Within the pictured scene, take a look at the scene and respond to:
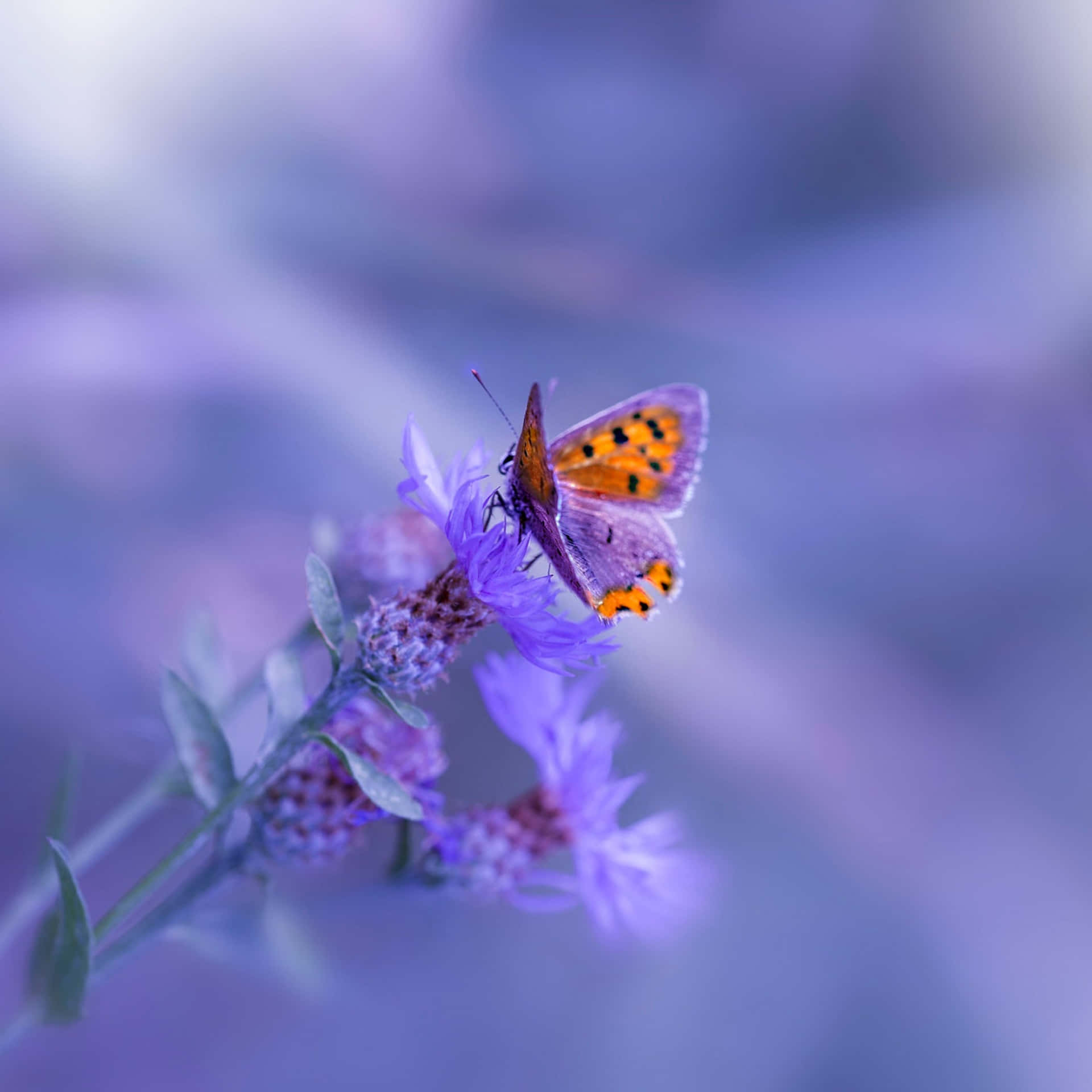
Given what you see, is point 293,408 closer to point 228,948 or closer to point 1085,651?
point 228,948

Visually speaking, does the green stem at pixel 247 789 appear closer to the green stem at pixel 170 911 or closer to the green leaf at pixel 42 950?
the green stem at pixel 170 911

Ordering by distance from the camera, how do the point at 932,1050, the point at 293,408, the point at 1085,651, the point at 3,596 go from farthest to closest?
the point at 1085,651 → the point at 293,408 → the point at 932,1050 → the point at 3,596

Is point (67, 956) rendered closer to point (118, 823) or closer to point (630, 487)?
point (118, 823)

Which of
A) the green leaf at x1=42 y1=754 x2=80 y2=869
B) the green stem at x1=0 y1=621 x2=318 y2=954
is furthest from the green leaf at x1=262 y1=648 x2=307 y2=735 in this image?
the green leaf at x1=42 y1=754 x2=80 y2=869

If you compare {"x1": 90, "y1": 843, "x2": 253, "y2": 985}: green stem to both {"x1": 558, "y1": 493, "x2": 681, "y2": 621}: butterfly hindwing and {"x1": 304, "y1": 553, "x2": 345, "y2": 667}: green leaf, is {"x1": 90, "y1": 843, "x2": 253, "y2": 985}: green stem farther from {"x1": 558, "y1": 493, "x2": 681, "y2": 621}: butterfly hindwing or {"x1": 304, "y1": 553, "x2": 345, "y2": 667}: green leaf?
{"x1": 558, "y1": 493, "x2": 681, "y2": 621}: butterfly hindwing

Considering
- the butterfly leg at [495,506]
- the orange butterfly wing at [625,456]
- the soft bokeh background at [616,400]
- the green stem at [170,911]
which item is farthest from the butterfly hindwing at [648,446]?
the soft bokeh background at [616,400]

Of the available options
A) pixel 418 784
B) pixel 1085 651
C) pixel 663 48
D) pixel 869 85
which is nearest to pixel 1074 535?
pixel 1085 651

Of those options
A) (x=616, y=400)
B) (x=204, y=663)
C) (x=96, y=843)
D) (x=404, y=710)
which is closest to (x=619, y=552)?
(x=404, y=710)
